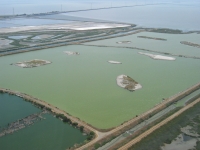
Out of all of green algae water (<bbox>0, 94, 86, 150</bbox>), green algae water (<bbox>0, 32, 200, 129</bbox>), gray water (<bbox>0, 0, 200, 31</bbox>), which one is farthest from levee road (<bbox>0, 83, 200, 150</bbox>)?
gray water (<bbox>0, 0, 200, 31</bbox>)

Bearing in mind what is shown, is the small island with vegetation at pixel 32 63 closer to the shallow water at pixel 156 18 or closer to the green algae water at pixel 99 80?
the green algae water at pixel 99 80

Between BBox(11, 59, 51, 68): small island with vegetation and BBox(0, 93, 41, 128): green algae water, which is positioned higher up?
BBox(11, 59, 51, 68): small island with vegetation

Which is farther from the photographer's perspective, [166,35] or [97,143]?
[166,35]

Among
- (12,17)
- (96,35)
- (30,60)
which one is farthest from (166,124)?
(12,17)

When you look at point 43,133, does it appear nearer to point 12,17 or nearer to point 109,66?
point 109,66

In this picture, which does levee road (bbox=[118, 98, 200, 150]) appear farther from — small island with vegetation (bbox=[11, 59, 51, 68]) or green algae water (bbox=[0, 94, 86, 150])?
small island with vegetation (bbox=[11, 59, 51, 68])
